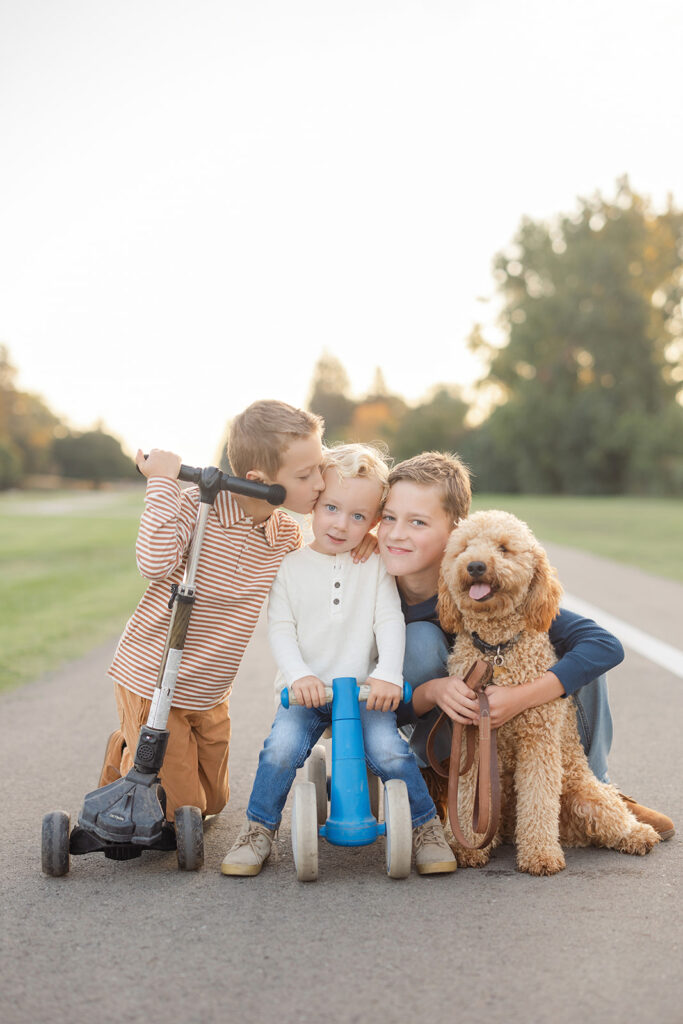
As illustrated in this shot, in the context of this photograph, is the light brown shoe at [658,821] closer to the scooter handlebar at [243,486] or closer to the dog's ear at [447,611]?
the dog's ear at [447,611]

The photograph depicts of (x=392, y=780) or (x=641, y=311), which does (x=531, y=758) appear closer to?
(x=392, y=780)

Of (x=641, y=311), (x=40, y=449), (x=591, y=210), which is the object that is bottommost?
(x=40, y=449)

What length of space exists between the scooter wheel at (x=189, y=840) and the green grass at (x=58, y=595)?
157 inches

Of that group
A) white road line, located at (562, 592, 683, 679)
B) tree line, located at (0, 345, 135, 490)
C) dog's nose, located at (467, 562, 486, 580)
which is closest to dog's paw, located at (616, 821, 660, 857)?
dog's nose, located at (467, 562, 486, 580)

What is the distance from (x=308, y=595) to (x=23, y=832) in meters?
1.43

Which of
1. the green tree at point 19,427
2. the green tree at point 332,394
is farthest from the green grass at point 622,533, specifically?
the green tree at point 332,394

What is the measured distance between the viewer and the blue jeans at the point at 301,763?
3.48m

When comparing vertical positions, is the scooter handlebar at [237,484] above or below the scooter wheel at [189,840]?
above

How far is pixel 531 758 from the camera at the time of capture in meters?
3.51

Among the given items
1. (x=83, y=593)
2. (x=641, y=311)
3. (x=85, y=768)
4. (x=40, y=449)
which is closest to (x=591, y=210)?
(x=641, y=311)

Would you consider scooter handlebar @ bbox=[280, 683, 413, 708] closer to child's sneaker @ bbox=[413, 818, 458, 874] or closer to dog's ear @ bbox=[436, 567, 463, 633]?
dog's ear @ bbox=[436, 567, 463, 633]

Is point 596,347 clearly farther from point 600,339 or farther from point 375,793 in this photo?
point 375,793

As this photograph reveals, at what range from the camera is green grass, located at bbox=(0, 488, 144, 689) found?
334 inches

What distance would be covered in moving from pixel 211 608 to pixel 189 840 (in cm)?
88
